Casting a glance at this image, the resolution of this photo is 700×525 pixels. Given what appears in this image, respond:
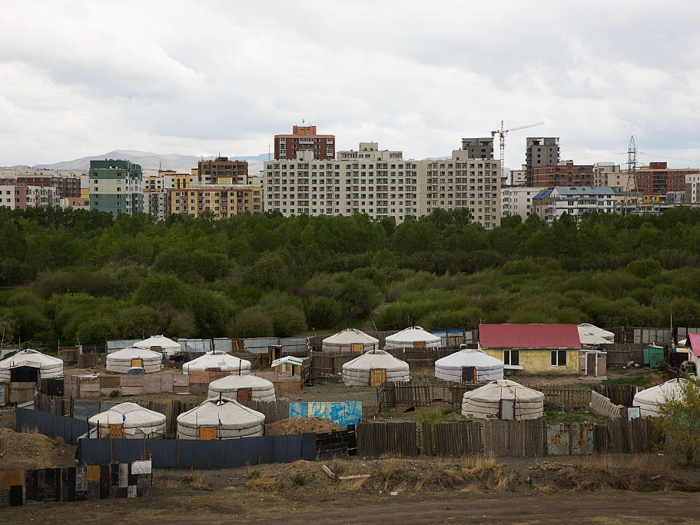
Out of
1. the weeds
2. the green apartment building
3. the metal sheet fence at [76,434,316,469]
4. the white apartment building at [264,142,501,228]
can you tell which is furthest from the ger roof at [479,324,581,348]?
the green apartment building

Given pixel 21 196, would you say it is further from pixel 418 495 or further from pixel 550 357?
pixel 418 495

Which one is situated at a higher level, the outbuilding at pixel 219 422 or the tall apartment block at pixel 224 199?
the tall apartment block at pixel 224 199

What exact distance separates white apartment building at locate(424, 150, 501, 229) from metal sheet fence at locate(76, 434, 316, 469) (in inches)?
4787

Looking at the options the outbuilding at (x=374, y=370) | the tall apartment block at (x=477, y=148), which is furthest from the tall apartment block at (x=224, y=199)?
the outbuilding at (x=374, y=370)

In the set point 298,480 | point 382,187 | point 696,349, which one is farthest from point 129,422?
point 382,187

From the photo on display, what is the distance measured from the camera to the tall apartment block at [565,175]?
624 ft

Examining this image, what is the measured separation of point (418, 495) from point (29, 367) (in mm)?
19039

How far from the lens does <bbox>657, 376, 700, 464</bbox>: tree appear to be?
18.9 m

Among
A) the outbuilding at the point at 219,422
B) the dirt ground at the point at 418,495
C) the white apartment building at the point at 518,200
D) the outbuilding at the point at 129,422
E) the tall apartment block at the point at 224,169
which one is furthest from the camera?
the tall apartment block at the point at 224,169

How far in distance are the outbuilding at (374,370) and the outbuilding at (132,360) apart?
8.38 m

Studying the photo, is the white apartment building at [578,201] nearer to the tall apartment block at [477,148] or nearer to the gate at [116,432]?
the tall apartment block at [477,148]

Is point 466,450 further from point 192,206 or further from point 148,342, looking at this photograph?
point 192,206

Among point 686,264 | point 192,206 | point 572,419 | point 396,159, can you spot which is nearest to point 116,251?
point 686,264

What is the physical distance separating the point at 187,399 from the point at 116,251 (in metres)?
43.0
